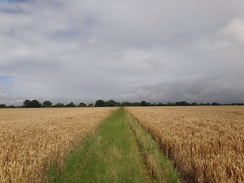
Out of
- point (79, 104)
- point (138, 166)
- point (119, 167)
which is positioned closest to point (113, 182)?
point (119, 167)

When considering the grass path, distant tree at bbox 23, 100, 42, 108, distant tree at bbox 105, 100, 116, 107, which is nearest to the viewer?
the grass path

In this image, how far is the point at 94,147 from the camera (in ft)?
30.1

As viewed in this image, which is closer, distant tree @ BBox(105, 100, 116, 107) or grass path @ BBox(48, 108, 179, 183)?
grass path @ BBox(48, 108, 179, 183)

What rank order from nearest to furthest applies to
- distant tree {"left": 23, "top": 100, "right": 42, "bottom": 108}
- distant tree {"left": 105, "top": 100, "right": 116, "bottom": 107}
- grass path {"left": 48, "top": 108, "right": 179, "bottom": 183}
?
grass path {"left": 48, "top": 108, "right": 179, "bottom": 183} < distant tree {"left": 23, "top": 100, "right": 42, "bottom": 108} < distant tree {"left": 105, "top": 100, "right": 116, "bottom": 107}

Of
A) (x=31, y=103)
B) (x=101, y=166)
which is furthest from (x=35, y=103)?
(x=101, y=166)

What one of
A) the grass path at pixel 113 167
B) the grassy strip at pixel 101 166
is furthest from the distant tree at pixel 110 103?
the grass path at pixel 113 167

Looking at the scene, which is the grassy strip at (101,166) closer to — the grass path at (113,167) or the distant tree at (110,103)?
the grass path at (113,167)

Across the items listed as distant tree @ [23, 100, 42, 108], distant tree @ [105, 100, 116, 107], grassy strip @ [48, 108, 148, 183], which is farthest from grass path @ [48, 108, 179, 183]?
distant tree @ [105, 100, 116, 107]

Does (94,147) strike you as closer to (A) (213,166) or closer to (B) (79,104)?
(A) (213,166)

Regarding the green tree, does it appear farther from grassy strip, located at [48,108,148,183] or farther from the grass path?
the grass path

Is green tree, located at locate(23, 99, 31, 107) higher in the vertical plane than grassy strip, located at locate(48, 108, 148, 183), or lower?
higher

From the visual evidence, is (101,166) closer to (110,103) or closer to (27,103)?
(27,103)

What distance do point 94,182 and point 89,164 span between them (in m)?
1.54

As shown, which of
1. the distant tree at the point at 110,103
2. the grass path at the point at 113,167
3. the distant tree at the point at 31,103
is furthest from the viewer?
the distant tree at the point at 110,103
